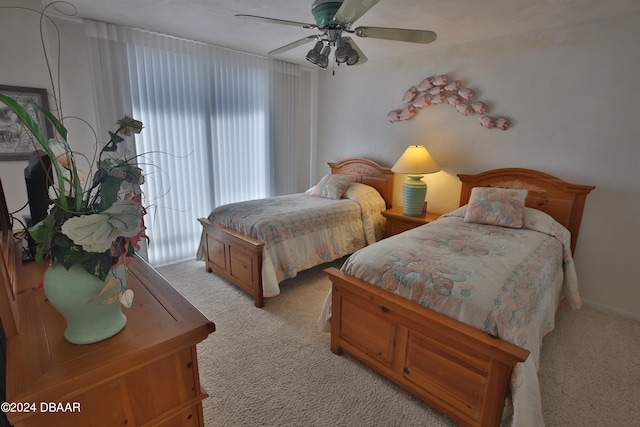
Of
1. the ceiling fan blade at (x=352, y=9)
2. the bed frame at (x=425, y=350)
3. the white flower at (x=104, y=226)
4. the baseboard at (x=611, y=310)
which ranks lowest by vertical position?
the baseboard at (x=611, y=310)

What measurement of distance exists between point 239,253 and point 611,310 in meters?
3.37

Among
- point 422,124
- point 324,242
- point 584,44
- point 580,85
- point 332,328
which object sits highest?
point 584,44

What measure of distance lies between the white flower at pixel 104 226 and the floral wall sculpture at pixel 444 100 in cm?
330

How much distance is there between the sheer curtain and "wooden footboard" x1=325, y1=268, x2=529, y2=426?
2120 mm

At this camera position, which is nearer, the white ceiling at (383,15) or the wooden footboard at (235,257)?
the white ceiling at (383,15)

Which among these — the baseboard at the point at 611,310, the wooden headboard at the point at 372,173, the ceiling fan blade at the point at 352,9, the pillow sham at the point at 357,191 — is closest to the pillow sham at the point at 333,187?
the pillow sham at the point at 357,191

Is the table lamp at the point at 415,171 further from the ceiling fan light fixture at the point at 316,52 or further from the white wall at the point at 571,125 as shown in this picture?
the ceiling fan light fixture at the point at 316,52

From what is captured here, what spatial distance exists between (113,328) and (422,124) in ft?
11.6

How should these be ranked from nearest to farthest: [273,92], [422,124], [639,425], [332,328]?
[639,425]
[332,328]
[422,124]
[273,92]

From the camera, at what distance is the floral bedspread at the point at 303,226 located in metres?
2.81

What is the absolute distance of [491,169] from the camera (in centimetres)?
319

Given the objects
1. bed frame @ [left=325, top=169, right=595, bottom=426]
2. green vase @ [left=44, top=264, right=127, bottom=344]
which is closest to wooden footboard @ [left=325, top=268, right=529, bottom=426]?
bed frame @ [left=325, top=169, right=595, bottom=426]

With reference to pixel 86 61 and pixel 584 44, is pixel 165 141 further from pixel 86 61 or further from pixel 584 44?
pixel 584 44

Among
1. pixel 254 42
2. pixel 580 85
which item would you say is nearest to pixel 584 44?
pixel 580 85
